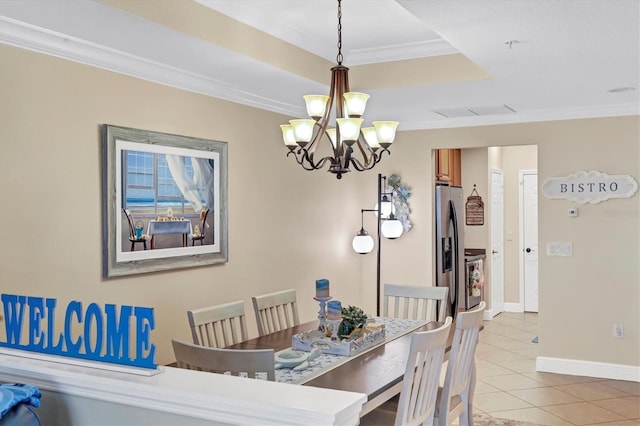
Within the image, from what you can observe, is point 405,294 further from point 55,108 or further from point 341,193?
point 55,108

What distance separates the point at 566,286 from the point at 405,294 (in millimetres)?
1903

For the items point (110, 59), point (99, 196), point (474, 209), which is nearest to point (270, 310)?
point (99, 196)

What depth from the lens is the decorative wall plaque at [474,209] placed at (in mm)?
7902

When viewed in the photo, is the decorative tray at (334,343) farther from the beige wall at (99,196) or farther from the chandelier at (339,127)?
the beige wall at (99,196)

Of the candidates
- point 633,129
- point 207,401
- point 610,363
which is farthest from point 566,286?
point 207,401

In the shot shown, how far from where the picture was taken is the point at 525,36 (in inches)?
119

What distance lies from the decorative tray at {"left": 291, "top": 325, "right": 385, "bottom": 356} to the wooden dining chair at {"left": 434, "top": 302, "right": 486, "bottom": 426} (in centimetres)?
43

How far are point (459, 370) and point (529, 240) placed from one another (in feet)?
19.0

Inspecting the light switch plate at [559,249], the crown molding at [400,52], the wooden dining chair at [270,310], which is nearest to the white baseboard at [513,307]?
the light switch plate at [559,249]

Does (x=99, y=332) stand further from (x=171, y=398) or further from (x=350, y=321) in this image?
(x=350, y=321)

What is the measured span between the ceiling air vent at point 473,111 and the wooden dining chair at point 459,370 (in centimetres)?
243

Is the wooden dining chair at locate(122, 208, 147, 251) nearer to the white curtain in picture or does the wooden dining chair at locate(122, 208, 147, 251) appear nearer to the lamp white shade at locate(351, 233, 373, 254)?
the white curtain in picture

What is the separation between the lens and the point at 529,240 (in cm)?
846

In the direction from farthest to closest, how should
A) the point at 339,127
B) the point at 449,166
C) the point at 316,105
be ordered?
1. the point at 449,166
2. the point at 316,105
3. the point at 339,127
